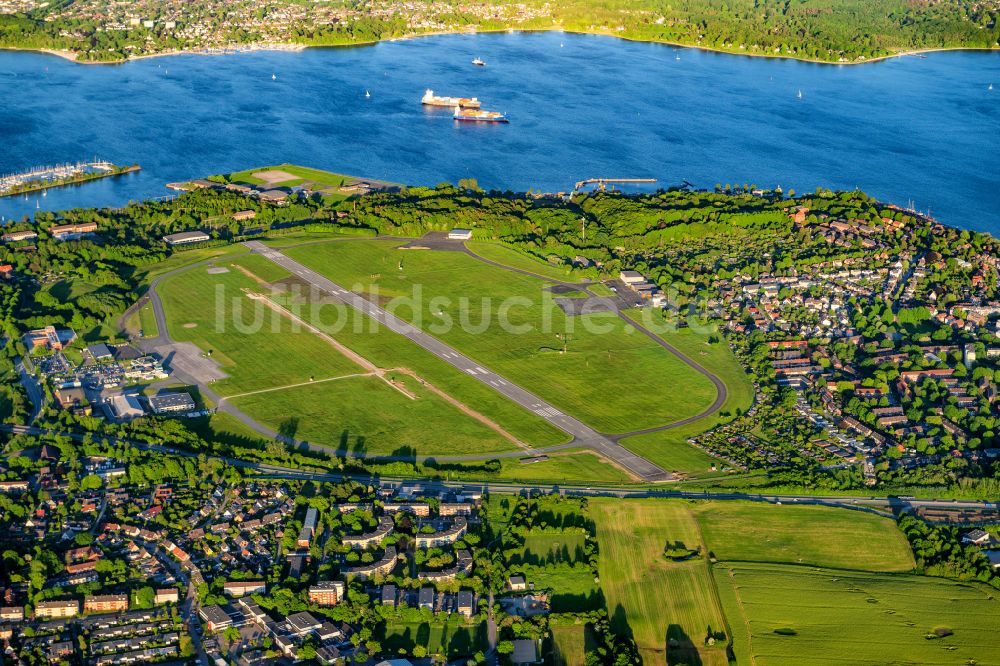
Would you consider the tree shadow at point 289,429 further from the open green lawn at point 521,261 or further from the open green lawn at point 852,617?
the open green lawn at point 521,261

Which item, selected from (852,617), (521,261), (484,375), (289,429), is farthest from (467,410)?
(852,617)

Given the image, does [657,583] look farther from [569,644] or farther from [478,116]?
[478,116]

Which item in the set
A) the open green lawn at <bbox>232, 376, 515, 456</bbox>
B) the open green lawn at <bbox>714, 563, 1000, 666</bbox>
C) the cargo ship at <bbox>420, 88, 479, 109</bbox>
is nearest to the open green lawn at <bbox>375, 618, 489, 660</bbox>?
the open green lawn at <bbox>714, 563, 1000, 666</bbox>

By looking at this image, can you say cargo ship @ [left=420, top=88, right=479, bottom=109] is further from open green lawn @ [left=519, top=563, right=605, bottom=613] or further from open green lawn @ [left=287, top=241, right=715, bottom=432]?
open green lawn @ [left=519, top=563, right=605, bottom=613]

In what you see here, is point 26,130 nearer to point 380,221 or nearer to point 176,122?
point 176,122

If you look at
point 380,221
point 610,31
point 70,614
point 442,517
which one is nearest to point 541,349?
point 442,517
